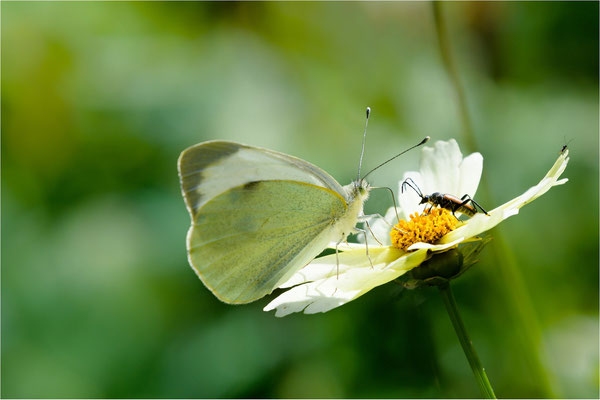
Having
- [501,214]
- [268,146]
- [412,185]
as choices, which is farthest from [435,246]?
[268,146]

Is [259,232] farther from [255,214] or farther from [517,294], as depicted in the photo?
[517,294]

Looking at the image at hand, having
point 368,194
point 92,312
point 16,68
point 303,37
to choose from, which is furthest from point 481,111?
point 16,68

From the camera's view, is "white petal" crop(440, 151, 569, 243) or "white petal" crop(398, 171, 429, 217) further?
"white petal" crop(398, 171, 429, 217)

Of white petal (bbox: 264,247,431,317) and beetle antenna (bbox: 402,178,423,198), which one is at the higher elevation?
beetle antenna (bbox: 402,178,423,198)

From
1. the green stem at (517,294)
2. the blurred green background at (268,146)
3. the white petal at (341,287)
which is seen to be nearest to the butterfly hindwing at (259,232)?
the white petal at (341,287)

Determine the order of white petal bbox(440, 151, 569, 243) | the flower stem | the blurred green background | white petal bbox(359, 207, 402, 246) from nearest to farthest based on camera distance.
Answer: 1. the flower stem
2. white petal bbox(440, 151, 569, 243)
3. white petal bbox(359, 207, 402, 246)
4. the blurred green background

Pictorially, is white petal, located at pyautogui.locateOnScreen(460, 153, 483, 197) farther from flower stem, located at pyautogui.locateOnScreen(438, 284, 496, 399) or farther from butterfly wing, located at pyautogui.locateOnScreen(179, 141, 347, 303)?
flower stem, located at pyautogui.locateOnScreen(438, 284, 496, 399)

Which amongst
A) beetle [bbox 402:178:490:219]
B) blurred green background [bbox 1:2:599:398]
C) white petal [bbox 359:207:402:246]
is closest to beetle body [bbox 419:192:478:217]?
beetle [bbox 402:178:490:219]
